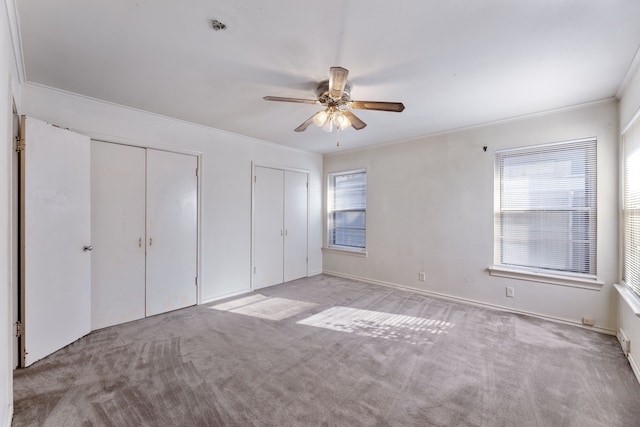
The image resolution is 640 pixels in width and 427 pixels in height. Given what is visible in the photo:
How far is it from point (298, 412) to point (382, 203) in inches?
139

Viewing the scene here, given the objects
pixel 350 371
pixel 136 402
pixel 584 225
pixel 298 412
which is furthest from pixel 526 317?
pixel 136 402

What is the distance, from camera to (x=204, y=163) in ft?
12.6

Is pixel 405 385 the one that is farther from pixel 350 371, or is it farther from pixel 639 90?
pixel 639 90

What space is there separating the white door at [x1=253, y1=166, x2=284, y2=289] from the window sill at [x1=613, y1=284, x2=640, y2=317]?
163 inches

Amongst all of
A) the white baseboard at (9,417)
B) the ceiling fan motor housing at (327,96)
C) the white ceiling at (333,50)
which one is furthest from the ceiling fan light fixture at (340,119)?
the white baseboard at (9,417)

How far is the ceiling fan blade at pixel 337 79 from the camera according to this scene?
1.91 meters

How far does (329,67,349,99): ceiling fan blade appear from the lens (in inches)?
75.3

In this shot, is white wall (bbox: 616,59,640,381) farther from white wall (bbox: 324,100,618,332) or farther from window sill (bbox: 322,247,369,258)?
window sill (bbox: 322,247,369,258)

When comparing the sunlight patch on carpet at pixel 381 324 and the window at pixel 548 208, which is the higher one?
the window at pixel 548 208

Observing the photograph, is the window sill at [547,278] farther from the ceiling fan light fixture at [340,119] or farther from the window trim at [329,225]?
the ceiling fan light fixture at [340,119]

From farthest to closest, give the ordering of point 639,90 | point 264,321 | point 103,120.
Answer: point 264,321 < point 103,120 < point 639,90

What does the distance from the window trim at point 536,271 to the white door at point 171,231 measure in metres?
3.94

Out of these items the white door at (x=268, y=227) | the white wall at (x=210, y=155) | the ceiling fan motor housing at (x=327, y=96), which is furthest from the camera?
the white door at (x=268, y=227)

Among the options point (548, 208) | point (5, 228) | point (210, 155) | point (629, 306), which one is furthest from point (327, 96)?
point (629, 306)
